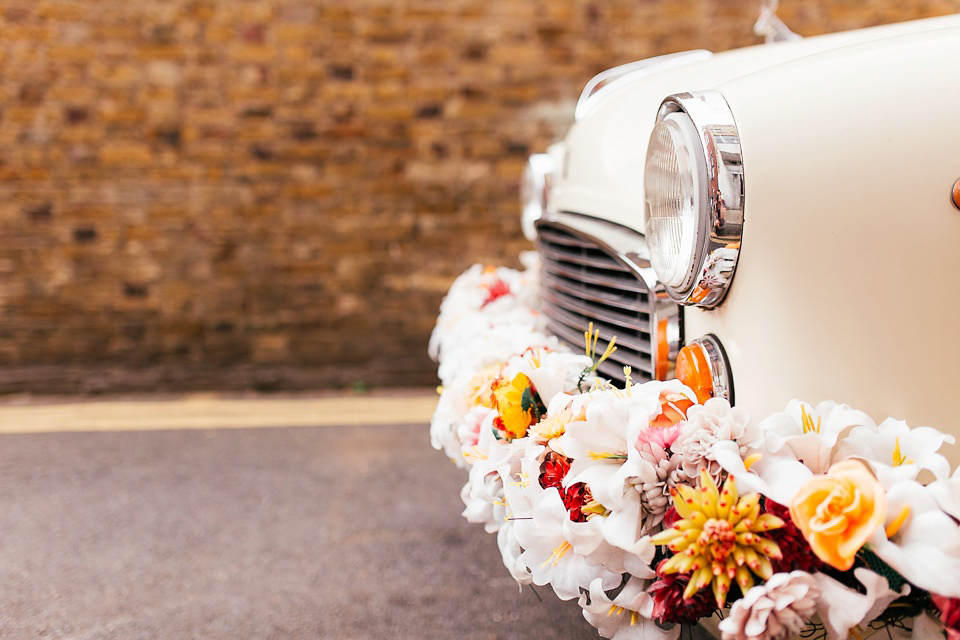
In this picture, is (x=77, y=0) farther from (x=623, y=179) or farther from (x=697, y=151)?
(x=697, y=151)

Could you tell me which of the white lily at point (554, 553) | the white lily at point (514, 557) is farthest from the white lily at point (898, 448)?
the white lily at point (514, 557)

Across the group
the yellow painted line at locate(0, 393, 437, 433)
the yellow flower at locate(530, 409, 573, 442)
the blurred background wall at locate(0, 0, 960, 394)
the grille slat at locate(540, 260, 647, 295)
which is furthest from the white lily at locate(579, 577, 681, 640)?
the blurred background wall at locate(0, 0, 960, 394)

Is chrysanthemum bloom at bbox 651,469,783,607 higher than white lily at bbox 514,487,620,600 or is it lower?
higher

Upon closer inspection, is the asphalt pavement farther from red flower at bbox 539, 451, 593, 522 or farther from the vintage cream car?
the vintage cream car

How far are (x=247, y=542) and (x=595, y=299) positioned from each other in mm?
1212

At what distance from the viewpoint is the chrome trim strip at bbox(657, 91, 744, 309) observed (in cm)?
102

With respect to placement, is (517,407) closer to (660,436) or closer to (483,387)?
(483,387)

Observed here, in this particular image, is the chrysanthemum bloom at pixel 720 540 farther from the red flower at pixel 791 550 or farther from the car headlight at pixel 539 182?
the car headlight at pixel 539 182

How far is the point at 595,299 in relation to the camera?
64.6 inches

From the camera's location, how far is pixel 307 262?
3.77m

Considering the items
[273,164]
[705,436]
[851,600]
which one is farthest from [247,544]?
[273,164]

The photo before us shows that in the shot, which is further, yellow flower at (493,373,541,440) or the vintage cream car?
yellow flower at (493,373,541,440)

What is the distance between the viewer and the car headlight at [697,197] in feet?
3.37

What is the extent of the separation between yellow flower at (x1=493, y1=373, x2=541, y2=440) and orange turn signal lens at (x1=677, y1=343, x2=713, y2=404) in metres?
0.26
